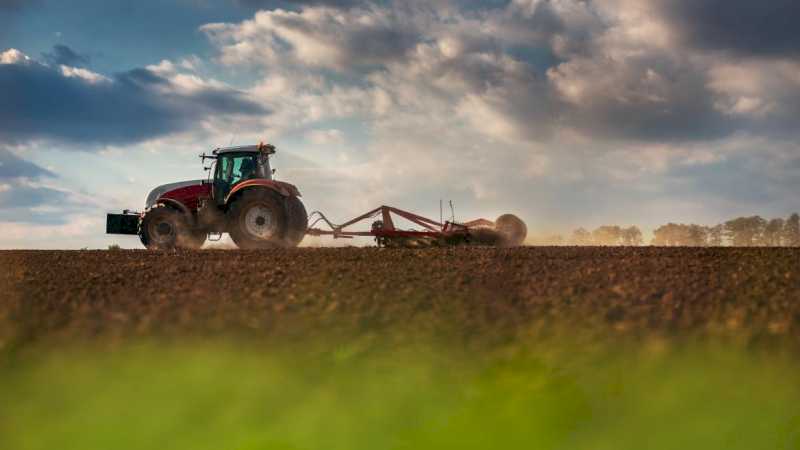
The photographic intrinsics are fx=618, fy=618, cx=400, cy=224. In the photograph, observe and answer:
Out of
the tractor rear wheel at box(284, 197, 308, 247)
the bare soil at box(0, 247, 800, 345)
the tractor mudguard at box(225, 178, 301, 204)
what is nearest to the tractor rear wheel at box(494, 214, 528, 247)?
the tractor rear wheel at box(284, 197, 308, 247)

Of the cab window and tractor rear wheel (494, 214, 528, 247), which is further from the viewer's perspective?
tractor rear wheel (494, 214, 528, 247)

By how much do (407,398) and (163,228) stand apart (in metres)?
12.4

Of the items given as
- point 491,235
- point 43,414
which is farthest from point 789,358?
point 491,235

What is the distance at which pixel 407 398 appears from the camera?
1.48 metres

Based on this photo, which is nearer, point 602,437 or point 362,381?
point 602,437

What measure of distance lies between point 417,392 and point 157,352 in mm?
906

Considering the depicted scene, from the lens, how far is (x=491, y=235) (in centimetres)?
1302

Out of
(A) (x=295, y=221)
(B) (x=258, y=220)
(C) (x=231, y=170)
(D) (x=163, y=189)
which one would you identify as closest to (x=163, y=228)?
(D) (x=163, y=189)

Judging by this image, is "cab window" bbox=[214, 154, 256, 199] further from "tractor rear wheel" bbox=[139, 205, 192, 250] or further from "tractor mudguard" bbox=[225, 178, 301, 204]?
"tractor rear wheel" bbox=[139, 205, 192, 250]

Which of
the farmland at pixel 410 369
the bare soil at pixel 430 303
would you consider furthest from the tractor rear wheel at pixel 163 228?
the farmland at pixel 410 369

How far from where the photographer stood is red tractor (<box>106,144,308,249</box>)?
11.8 meters

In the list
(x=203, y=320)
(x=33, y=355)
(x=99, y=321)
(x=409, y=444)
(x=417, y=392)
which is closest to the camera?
(x=409, y=444)

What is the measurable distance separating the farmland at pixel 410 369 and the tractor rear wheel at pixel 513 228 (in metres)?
11.0

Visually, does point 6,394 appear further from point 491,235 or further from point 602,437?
point 491,235
